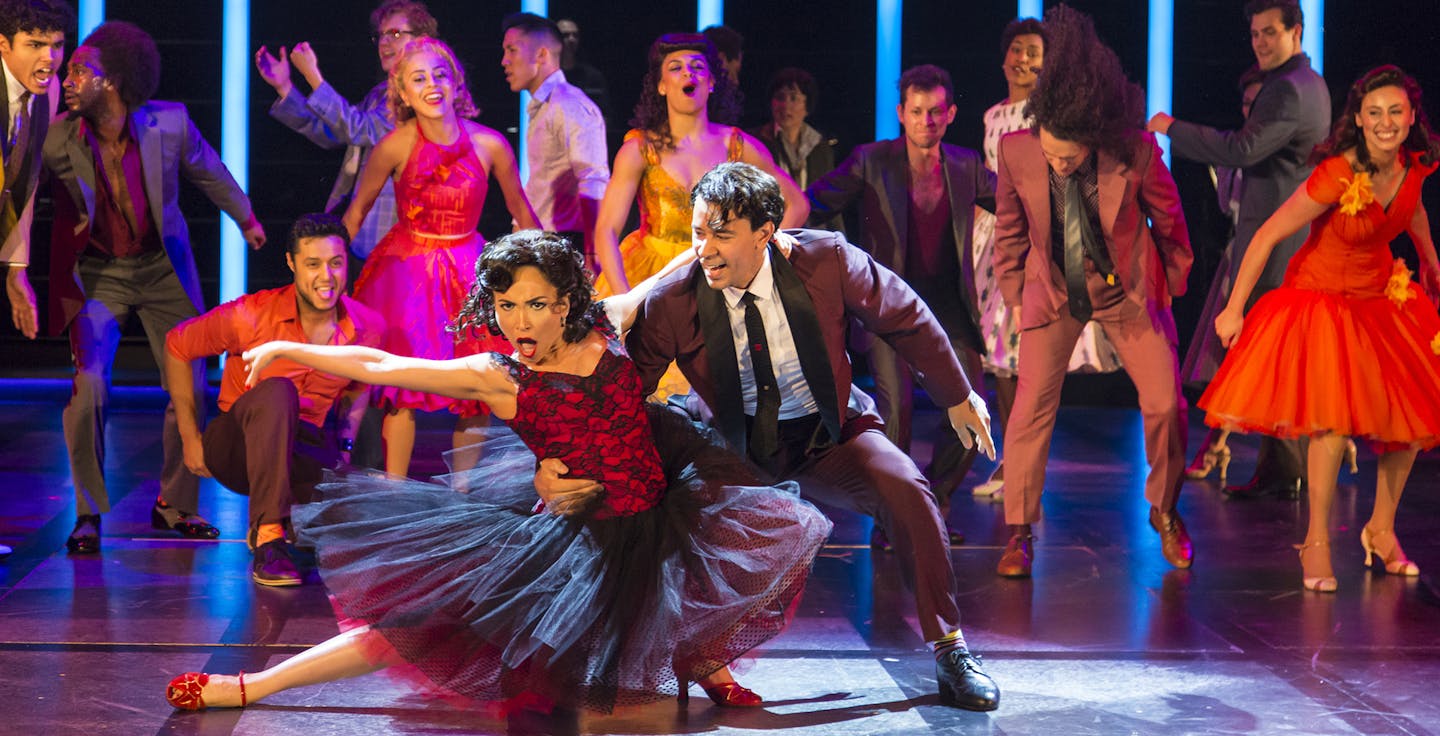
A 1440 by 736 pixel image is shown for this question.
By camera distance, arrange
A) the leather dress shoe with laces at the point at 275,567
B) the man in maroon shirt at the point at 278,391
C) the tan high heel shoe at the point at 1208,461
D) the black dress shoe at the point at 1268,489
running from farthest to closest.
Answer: the tan high heel shoe at the point at 1208,461, the black dress shoe at the point at 1268,489, the man in maroon shirt at the point at 278,391, the leather dress shoe with laces at the point at 275,567

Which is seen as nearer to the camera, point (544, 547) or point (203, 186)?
point (544, 547)

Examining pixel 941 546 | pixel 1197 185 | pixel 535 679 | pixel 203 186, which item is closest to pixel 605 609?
pixel 535 679

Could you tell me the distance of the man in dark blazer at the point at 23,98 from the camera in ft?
15.4

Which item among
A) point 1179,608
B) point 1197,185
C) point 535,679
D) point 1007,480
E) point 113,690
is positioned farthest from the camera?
point 1197,185

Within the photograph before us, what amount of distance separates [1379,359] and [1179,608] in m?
0.96

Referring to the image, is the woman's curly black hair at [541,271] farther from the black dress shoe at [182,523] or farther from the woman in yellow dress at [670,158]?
the black dress shoe at [182,523]

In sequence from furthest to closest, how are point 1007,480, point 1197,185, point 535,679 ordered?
1. point 1197,185
2. point 1007,480
3. point 535,679

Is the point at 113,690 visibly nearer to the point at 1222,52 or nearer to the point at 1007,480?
the point at 1007,480

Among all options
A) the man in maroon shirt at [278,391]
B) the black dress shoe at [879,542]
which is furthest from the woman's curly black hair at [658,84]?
the black dress shoe at [879,542]

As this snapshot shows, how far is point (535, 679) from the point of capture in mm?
3312

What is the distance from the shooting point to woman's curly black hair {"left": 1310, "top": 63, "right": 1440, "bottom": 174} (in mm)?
4656

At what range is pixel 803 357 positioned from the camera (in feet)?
12.4

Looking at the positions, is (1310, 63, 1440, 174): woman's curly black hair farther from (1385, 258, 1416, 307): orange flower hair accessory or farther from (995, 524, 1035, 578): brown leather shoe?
(995, 524, 1035, 578): brown leather shoe

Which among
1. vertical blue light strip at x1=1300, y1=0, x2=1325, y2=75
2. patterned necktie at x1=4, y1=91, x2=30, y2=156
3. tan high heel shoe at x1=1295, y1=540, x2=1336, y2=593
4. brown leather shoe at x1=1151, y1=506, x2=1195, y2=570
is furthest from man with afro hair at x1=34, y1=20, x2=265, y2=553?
vertical blue light strip at x1=1300, y1=0, x2=1325, y2=75
